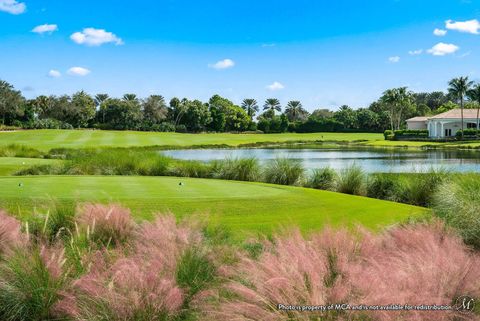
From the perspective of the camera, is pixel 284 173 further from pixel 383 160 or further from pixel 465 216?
pixel 383 160

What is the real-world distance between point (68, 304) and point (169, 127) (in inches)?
3736

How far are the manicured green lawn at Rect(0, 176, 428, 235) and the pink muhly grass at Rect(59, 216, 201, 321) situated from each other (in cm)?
404

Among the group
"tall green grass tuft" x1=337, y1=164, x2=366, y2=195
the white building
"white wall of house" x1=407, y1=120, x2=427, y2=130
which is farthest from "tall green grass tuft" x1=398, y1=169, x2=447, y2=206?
"white wall of house" x1=407, y1=120, x2=427, y2=130

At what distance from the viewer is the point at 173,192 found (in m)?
11.8

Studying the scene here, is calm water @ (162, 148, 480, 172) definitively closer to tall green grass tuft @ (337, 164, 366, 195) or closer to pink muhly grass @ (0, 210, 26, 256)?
tall green grass tuft @ (337, 164, 366, 195)

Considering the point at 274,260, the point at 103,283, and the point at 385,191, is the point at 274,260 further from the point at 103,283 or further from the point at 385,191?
the point at 385,191

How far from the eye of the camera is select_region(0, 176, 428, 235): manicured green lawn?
9.80 meters

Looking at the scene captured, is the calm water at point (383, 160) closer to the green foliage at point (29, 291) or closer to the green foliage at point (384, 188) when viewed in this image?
the green foliage at point (384, 188)

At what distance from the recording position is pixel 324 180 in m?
18.1

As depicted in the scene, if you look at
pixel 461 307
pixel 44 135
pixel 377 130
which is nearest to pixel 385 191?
pixel 461 307

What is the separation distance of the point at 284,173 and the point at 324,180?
1.75 meters

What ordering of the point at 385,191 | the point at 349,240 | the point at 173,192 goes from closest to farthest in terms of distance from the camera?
the point at 349,240, the point at 173,192, the point at 385,191

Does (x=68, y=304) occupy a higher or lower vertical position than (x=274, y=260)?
lower

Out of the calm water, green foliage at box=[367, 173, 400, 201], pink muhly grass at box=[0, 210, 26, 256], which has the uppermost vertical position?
pink muhly grass at box=[0, 210, 26, 256]
